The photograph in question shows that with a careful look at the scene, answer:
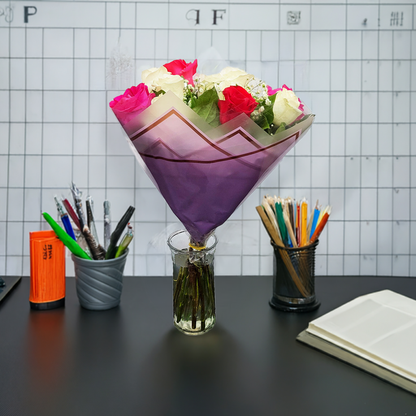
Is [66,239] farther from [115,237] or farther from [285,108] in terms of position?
[285,108]

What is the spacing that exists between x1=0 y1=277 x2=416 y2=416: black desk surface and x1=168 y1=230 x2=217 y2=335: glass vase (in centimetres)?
3

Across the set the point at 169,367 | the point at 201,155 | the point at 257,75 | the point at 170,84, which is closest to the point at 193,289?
the point at 169,367

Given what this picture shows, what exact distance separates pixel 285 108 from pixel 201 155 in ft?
0.52

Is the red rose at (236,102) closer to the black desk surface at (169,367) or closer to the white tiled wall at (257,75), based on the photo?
the black desk surface at (169,367)

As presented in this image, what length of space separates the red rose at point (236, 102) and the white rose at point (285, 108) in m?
0.06

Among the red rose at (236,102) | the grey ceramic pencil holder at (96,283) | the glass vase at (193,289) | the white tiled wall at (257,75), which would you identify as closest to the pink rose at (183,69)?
the red rose at (236,102)

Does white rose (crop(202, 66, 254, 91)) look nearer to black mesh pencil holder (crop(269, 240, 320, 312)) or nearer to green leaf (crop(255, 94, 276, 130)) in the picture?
green leaf (crop(255, 94, 276, 130))

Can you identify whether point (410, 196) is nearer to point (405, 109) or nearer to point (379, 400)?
point (405, 109)

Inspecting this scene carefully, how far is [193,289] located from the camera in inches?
31.1

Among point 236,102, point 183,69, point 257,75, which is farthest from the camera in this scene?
point 257,75

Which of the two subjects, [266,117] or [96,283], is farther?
[96,283]

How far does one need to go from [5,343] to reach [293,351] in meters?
0.52

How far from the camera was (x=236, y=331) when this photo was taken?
82cm

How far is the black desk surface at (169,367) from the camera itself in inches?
23.0
